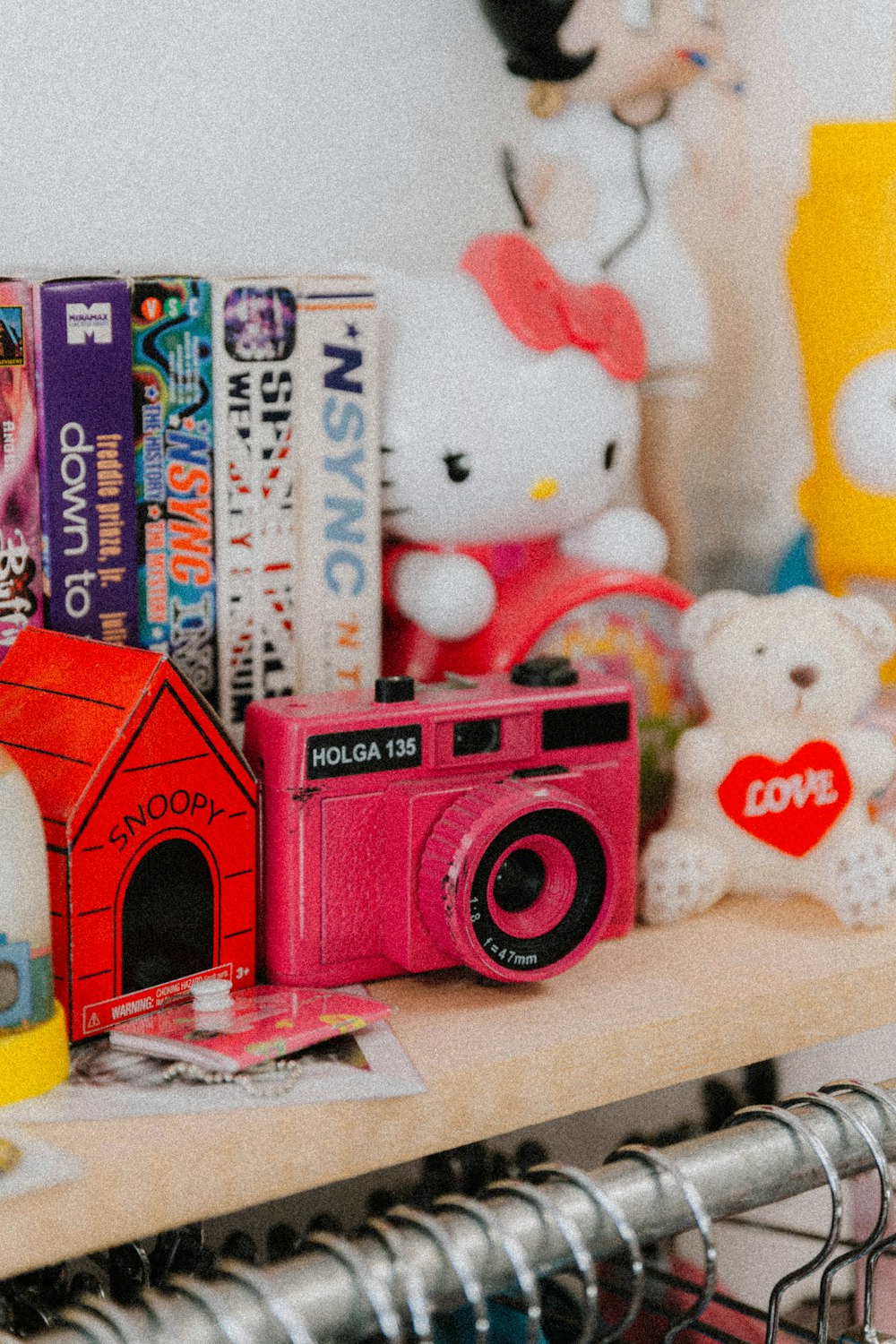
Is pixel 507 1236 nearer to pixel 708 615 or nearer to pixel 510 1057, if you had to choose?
pixel 510 1057

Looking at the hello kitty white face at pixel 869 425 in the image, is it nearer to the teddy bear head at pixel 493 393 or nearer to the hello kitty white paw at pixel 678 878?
the teddy bear head at pixel 493 393

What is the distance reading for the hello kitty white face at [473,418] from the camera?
743 mm

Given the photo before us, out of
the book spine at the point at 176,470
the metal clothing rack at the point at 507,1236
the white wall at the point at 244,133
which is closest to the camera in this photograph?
the metal clothing rack at the point at 507,1236

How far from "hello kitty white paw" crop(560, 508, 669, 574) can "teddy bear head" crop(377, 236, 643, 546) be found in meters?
0.03

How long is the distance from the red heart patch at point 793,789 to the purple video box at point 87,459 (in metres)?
0.29

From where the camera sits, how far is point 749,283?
0.97 metres

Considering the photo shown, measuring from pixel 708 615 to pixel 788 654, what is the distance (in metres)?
0.05

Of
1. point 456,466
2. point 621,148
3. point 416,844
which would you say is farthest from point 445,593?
point 621,148

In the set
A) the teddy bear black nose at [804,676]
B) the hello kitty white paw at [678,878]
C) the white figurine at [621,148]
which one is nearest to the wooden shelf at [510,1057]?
the hello kitty white paw at [678,878]

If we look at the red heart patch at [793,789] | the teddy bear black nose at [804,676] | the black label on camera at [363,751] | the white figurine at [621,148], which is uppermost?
the white figurine at [621,148]

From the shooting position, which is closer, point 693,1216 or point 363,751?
point 693,1216

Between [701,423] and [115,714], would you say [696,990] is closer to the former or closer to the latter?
[115,714]

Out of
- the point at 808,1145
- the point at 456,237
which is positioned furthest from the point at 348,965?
the point at 456,237

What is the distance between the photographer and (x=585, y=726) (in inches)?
26.6
